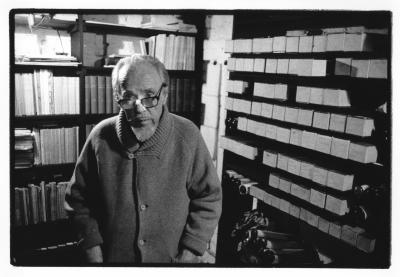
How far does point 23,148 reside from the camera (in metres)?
2.24

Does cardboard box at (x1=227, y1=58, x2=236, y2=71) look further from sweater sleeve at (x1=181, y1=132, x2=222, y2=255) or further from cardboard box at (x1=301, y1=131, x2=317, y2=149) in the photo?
sweater sleeve at (x1=181, y1=132, x2=222, y2=255)

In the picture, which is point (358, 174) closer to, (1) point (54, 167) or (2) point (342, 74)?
(2) point (342, 74)

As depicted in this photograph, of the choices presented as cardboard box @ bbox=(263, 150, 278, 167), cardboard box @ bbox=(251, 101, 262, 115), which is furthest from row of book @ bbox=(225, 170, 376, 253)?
cardboard box @ bbox=(251, 101, 262, 115)

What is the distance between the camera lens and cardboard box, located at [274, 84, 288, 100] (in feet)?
6.08

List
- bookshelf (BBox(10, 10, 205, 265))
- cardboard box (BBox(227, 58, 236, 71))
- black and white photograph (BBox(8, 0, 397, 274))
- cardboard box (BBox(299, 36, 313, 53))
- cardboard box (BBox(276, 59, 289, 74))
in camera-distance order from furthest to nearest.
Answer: bookshelf (BBox(10, 10, 205, 265)) < cardboard box (BBox(227, 58, 236, 71)) < cardboard box (BBox(276, 59, 289, 74)) < cardboard box (BBox(299, 36, 313, 53)) < black and white photograph (BBox(8, 0, 397, 274))

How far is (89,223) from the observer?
146 centimetres

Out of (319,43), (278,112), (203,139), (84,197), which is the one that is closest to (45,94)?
(84,197)

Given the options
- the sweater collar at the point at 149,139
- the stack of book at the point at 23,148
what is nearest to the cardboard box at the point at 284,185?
→ the sweater collar at the point at 149,139

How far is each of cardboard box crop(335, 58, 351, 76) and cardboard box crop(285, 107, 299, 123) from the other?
0.29 meters

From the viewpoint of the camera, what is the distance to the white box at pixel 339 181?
5.25 ft

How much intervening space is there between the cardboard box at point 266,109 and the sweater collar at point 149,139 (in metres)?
0.76

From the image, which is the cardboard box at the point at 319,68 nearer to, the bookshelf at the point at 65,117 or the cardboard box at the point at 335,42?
the cardboard box at the point at 335,42

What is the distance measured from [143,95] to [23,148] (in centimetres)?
132
